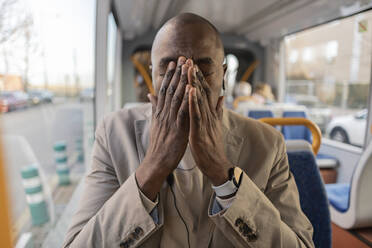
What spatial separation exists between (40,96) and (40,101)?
0.13 feet

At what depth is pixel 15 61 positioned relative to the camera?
1.24 meters

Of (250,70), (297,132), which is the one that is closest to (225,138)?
(297,132)

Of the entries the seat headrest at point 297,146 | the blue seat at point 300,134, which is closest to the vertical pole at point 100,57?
the seat headrest at point 297,146

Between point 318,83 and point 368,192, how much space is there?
3376mm

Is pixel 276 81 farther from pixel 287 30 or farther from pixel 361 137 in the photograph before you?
pixel 361 137

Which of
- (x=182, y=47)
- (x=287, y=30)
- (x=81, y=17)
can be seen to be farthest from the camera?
(x=287, y=30)

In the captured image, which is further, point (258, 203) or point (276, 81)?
point (276, 81)

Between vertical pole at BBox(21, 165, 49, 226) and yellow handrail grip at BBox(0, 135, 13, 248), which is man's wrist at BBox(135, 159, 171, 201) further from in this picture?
vertical pole at BBox(21, 165, 49, 226)

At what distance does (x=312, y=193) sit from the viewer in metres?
1.36

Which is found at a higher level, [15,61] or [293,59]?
[293,59]

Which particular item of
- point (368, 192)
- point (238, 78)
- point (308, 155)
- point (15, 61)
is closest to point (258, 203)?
point (308, 155)

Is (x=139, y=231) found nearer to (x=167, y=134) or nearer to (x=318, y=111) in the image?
(x=167, y=134)

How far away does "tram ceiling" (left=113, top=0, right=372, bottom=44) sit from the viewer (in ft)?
13.5

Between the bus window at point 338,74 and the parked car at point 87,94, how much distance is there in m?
3.95
